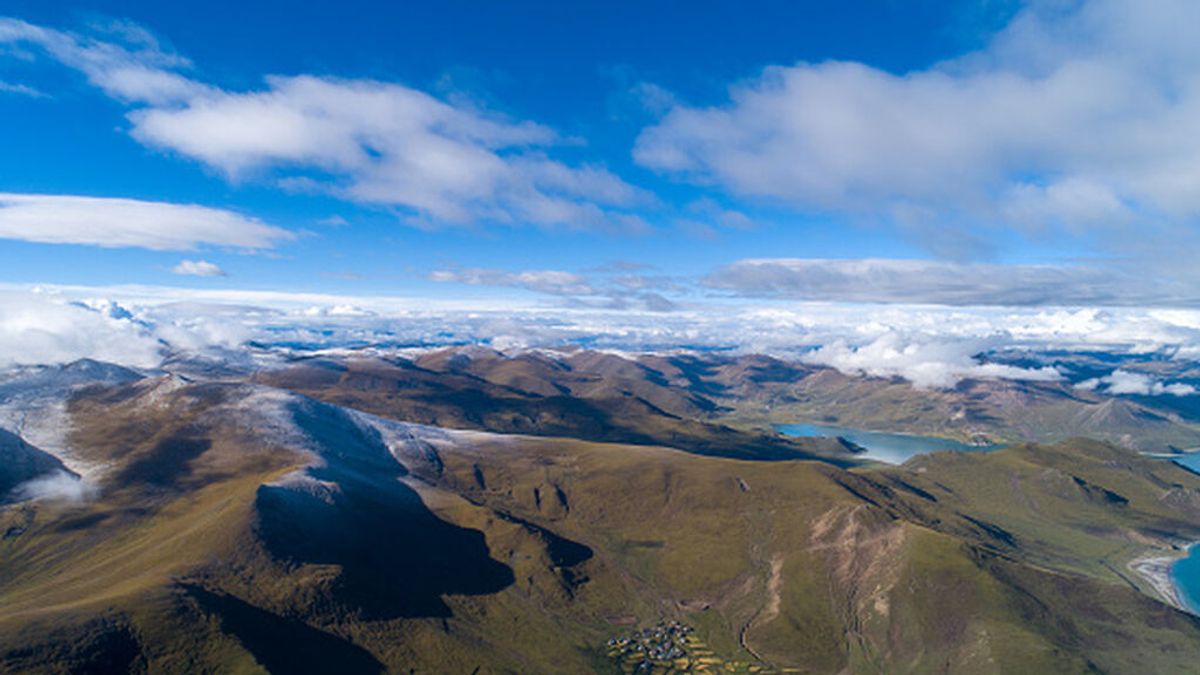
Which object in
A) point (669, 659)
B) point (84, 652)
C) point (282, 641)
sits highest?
point (84, 652)

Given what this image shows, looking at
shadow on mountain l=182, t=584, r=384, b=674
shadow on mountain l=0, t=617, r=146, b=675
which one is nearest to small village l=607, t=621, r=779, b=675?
shadow on mountain l=182, t=584, r=384, b=674

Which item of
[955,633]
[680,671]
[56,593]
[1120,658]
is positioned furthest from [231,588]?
[1120,658]

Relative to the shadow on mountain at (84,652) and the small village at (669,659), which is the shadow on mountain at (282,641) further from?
the small village at (669,659)

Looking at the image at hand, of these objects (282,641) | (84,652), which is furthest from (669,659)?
(84,652)

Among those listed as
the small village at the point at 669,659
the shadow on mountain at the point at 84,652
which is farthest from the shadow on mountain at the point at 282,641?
the small village at the point at 669,659

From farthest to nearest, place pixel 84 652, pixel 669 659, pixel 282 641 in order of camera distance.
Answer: pixel 669 659
pixel 282 641
pixel 84 652

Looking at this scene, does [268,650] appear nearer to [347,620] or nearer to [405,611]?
[347,620]

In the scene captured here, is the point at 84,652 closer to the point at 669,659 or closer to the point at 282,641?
the point at 282,641

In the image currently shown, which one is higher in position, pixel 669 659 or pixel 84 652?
pixel 84 652
